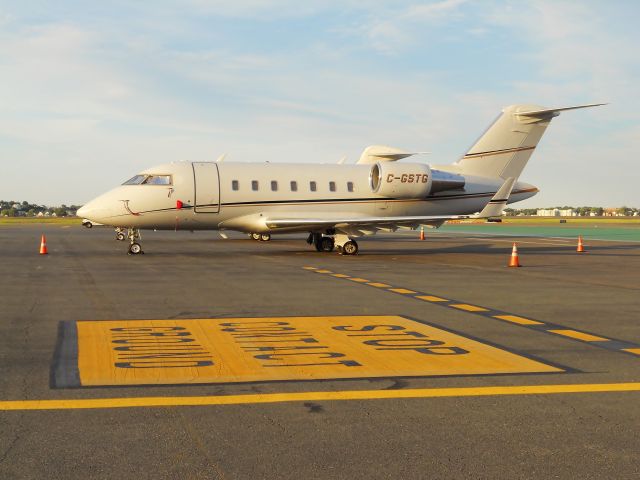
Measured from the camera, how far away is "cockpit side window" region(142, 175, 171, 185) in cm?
2686

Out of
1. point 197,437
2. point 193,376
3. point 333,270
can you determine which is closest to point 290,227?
point 333,270

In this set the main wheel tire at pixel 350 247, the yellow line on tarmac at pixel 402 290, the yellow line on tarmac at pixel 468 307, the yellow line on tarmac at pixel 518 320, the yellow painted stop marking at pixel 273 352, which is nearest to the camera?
the yellow painted stop marking at pixel 273 352

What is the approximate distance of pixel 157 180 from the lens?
88.3 feet

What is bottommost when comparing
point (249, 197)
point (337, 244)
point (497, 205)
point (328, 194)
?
point (337, 244)

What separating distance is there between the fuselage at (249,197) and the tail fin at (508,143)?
2.64 ft

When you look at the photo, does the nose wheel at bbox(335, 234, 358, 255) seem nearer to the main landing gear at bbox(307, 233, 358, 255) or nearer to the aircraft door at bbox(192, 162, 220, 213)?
the main landing gear at bbox(307, 233, 358, 255)

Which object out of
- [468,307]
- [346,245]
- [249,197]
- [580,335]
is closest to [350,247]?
[346,245]

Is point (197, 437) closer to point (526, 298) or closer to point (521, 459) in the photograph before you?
point (521, 459)

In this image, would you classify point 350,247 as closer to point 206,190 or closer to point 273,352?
point 206,190

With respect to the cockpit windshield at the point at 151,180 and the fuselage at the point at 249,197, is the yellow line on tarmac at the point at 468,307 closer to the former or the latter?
the fuselage at the point at 249,197

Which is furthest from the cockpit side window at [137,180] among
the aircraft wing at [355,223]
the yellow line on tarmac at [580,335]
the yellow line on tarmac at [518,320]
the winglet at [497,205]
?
the yellow line on tarmac at [580,335]

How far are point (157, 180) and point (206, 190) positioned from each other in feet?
6.01

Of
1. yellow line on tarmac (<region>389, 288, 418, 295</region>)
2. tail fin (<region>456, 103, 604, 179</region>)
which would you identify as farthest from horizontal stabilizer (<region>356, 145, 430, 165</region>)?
yellow line on tarmac (<region>389, 288, 418, 295</region>)

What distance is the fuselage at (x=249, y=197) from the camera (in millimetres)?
26688
